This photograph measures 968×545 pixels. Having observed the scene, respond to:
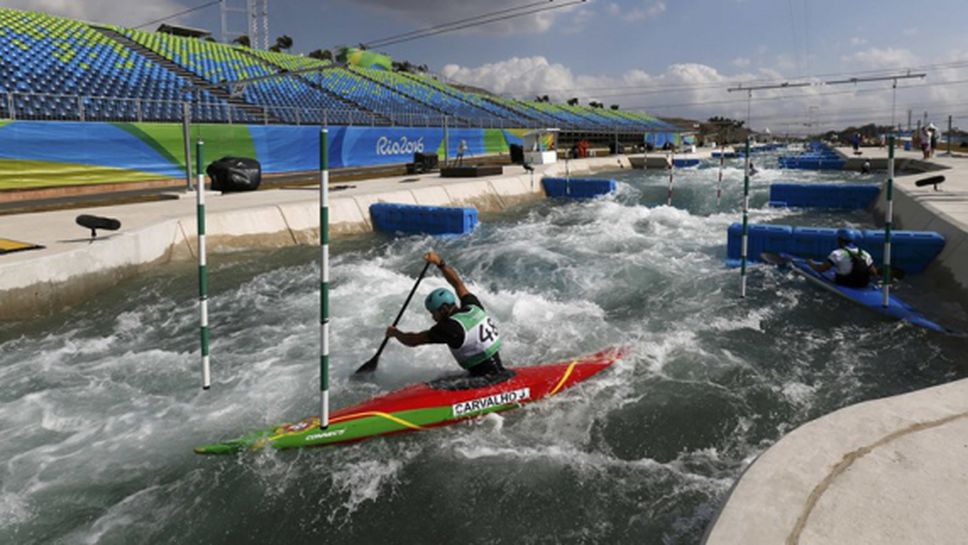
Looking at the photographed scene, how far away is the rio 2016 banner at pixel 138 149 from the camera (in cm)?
1582

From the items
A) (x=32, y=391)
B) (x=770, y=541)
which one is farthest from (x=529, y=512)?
(x=32, y=391)

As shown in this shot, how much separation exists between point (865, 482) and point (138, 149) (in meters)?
20.5

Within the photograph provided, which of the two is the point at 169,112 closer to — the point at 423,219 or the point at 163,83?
the point at 163,83

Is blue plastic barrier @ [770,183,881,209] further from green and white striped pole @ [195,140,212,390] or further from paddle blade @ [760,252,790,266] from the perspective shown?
green and white striped pole @ [195,140,212,390]

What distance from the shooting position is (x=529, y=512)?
4246 mm

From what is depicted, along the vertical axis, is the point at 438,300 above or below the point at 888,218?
below

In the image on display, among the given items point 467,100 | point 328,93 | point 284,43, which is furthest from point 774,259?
point 284,43

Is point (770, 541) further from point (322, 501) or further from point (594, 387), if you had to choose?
point (594, 387)

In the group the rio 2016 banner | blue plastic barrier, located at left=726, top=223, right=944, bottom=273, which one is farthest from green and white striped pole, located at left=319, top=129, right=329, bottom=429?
the rio 2016 banner

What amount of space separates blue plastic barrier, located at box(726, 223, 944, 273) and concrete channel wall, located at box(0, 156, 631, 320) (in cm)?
940

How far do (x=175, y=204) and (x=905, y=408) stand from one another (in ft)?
50.4

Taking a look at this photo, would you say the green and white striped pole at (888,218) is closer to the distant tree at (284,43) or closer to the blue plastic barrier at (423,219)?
the blue plastic barrier at (423,219)

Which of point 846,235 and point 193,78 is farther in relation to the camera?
point 193,78

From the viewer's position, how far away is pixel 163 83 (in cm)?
2425
